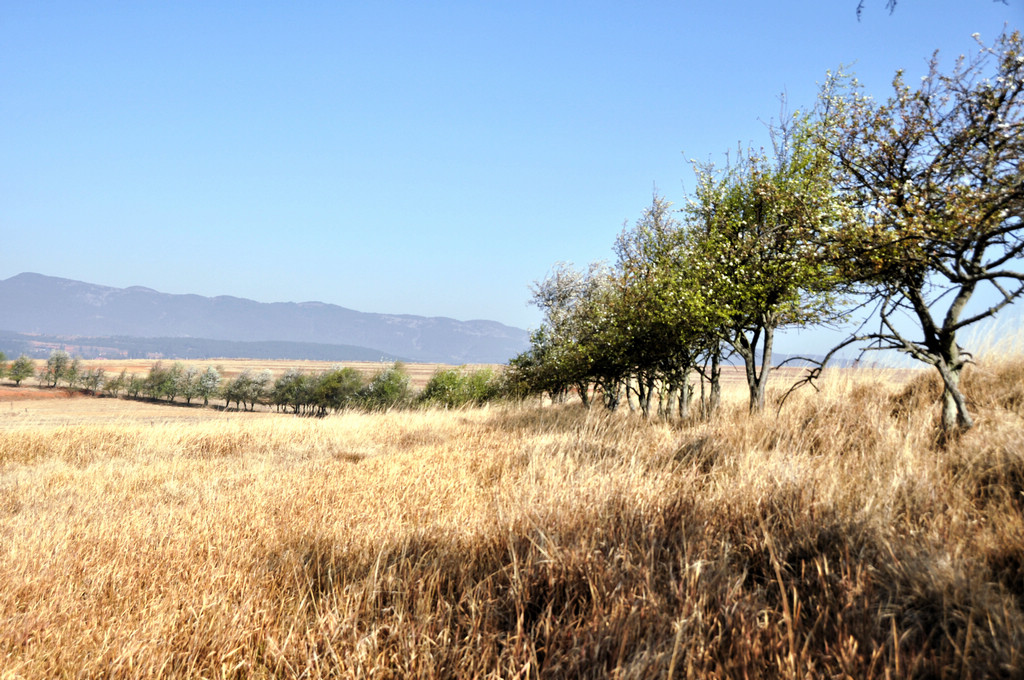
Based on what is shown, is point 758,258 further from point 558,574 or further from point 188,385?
point 188,385

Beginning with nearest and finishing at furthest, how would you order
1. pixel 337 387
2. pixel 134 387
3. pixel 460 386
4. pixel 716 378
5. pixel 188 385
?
pixel 716 378 → pixel 460 386 → pixel 337 387 → pixel 188 385 → pixel 134 387

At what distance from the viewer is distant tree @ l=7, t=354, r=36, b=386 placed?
121m

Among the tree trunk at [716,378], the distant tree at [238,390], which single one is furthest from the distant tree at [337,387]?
the tree trunk at [716,378]

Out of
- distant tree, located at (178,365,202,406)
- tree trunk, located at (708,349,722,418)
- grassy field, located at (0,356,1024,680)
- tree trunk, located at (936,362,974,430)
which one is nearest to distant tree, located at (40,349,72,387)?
distant tree, located at (178,365,202,406)

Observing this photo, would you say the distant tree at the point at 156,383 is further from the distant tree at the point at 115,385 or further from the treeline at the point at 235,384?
the distant tree at the point at 115,385

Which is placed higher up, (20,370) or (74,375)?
(20,370)

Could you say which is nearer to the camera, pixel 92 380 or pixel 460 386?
pixel 460 386

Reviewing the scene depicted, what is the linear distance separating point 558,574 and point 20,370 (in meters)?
159

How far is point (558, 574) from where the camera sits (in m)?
3.46

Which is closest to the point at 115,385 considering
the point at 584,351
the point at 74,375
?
the point at 74,375

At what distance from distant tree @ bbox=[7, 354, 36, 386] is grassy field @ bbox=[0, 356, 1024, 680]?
15137cm

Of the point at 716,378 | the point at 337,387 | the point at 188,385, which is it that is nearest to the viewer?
the point at 716,378

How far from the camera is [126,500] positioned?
7.25m

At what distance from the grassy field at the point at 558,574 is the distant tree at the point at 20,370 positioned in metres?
151
